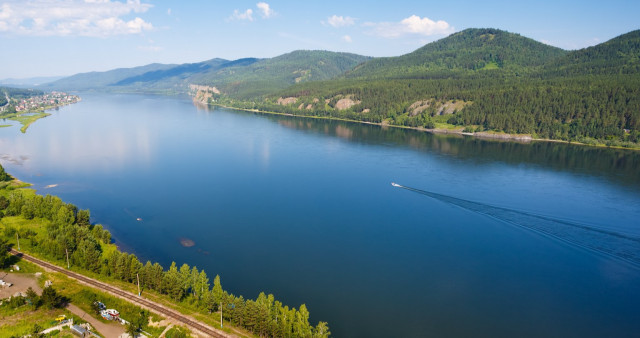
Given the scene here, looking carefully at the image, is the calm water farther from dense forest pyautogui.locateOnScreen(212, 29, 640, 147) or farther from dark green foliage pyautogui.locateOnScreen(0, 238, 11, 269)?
dense forest pyautogui.locateOnScreen(212, 29, 640, 147)

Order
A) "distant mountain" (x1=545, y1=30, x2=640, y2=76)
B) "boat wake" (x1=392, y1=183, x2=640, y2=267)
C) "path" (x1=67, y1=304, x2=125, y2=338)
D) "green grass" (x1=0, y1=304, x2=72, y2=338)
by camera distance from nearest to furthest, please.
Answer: "green grass" (x1=0, y1=304, x2=72, y2=338)
"path" (x1=67, y1=304, x2=125, y2=338)
"boat wake" (x1=392, y1=183, x2=640, y2=267)
"distant mountain" (x1=545, y1=30, x2=640, y2=76)

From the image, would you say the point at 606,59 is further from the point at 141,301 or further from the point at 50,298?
the point at 50,298

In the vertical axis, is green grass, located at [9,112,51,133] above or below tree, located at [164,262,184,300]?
above

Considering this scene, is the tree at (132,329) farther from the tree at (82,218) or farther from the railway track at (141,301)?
the tree at (82,218)

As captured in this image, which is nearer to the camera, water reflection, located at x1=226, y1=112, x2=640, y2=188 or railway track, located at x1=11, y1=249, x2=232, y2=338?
railway track, located at x1=11, y1=249, x2=232, y2=338

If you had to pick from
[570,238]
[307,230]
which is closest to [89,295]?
[307,230]

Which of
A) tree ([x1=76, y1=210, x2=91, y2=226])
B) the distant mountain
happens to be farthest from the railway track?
the distant mountain

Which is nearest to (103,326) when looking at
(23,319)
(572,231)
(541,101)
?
(23,319)
